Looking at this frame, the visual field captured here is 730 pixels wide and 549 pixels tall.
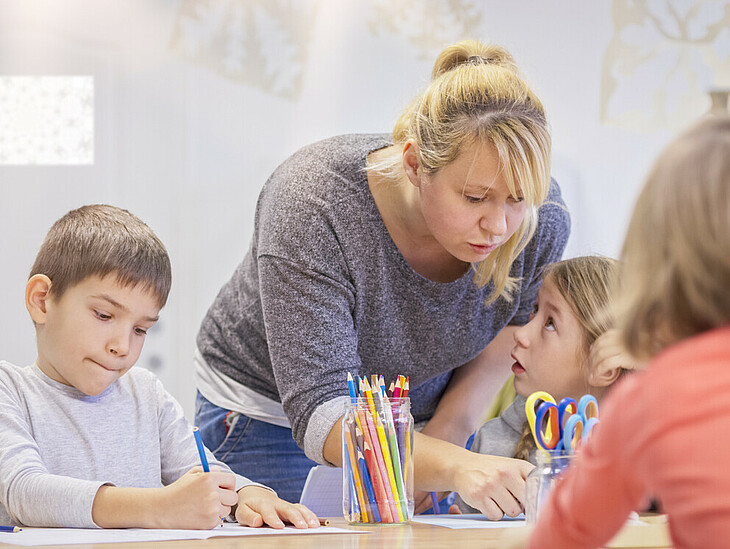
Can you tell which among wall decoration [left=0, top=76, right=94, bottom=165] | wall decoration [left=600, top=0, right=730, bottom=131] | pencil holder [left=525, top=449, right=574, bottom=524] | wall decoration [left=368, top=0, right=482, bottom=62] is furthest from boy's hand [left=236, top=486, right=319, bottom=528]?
wall decoration [left=600, top=0, right=730, bottom=131]

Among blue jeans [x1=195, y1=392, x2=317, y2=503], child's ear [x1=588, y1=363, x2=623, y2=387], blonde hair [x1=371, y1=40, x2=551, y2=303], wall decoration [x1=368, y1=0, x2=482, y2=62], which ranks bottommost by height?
blue jeans [x1=195, y1=392, x2=317, y2=503]

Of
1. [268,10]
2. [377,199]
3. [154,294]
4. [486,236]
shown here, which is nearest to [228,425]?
[154,294]

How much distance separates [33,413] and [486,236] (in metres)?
0.66

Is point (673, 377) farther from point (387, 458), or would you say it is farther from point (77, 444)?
point (77, 444)

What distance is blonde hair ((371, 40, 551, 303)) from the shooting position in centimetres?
109

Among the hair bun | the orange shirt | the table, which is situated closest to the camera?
the orange shirt

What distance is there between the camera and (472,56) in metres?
1.24

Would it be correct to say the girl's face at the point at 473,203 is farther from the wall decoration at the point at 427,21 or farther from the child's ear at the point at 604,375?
the wall decoration at the point at 427,21

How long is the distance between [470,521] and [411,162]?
1.68ft

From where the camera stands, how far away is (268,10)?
2.28m

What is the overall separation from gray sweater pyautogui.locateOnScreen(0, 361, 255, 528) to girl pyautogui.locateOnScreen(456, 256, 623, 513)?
0.51m

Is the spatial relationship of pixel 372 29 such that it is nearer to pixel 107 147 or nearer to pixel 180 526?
pixel 107 147

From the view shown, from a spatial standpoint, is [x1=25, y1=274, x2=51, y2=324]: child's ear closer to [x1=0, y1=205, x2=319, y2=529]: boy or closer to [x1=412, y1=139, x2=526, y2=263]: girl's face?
[x1=0, y1=205, x2=319, y2=529]: boy

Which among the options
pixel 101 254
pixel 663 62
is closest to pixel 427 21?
pixel 663 62
